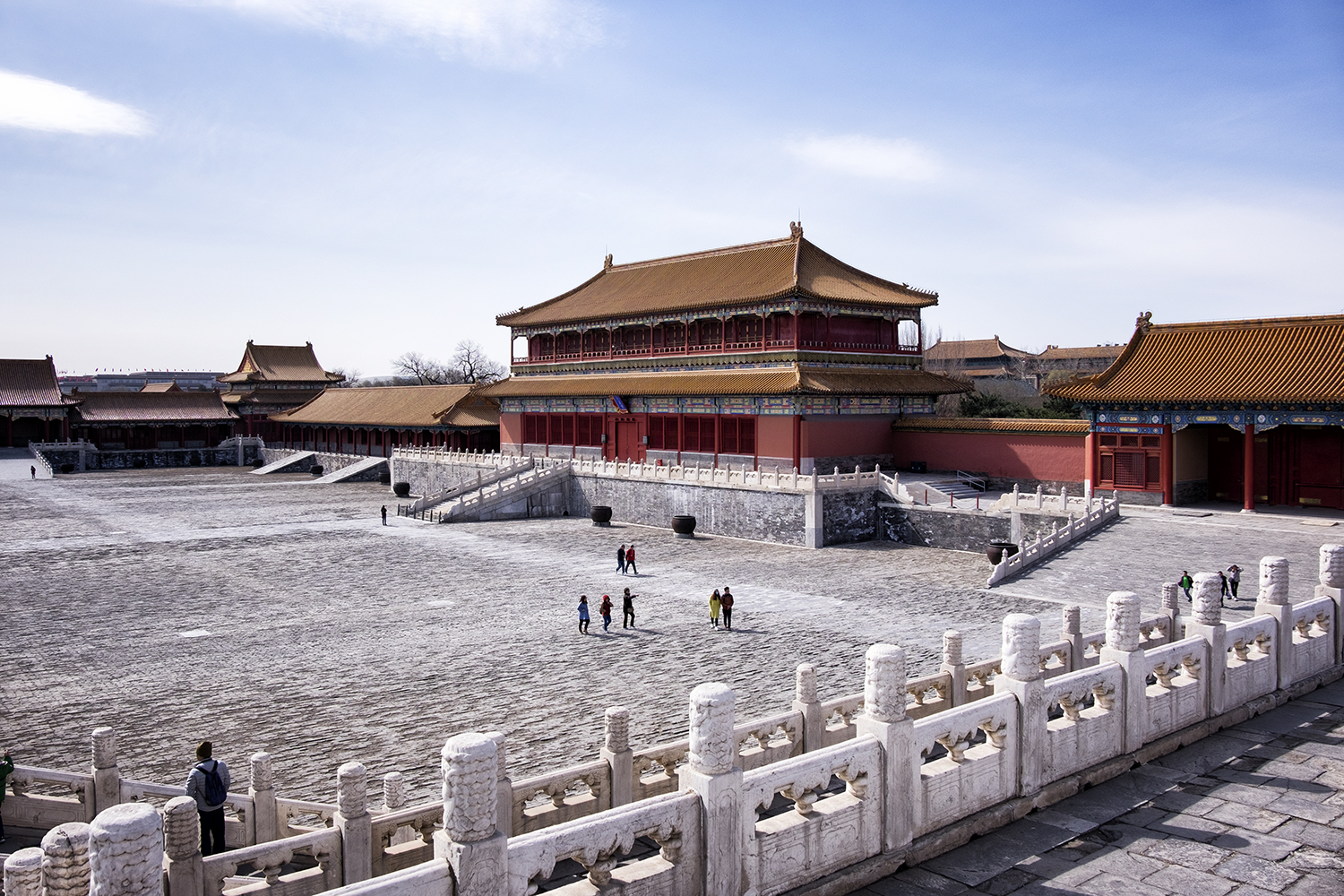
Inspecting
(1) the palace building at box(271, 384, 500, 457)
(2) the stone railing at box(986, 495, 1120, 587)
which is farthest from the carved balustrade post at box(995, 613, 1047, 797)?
(1) the palace building at box(271, 384, 500, 457)

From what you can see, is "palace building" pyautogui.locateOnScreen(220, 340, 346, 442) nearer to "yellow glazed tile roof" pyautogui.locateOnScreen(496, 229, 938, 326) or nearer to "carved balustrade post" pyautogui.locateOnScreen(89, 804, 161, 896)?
"yellow glazed tile roof" pyautogui.locateOnScreen(496, 229, 938, 326)

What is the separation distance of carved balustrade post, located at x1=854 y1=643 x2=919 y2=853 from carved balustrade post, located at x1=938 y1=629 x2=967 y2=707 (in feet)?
16.0

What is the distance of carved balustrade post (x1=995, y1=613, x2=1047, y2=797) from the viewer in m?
9.50

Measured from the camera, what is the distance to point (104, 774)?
36.4 ft

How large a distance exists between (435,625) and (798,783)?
1582 centimetres

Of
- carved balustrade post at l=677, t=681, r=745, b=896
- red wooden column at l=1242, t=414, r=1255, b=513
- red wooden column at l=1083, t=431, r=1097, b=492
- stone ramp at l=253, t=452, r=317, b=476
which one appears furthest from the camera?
stone ramp at l=253, t=452, r=317, b=476

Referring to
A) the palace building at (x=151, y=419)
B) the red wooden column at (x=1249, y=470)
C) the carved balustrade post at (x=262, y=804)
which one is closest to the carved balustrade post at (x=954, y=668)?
the carved balustrade post at (x=262, y=804)

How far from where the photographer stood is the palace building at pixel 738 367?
39781 mm

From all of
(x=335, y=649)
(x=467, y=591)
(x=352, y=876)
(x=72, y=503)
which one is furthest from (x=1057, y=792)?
(x=72, y=503)

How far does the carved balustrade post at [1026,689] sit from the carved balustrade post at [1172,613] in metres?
5.73

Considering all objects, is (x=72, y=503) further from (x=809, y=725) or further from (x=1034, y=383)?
(x=1034, y=383)

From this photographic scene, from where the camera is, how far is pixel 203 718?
1600cm

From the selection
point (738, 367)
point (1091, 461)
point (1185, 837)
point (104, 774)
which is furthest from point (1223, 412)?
point (104, 774)

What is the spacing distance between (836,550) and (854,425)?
8.93 metres
